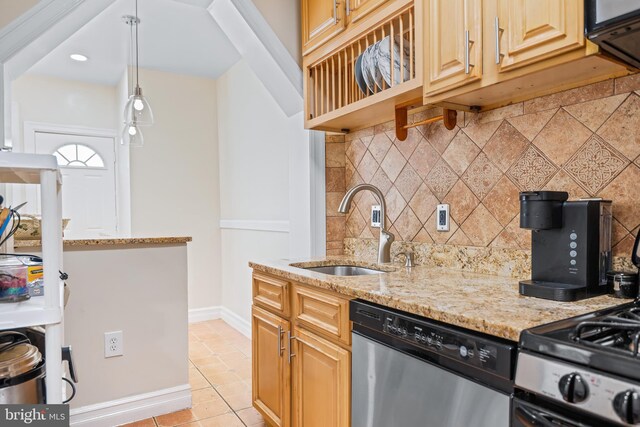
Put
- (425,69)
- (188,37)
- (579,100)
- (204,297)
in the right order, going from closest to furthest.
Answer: (579,100), (425,69), (188,37), (204,297)

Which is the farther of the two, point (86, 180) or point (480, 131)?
point (86, 180)

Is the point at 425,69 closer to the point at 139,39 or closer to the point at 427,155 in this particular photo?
the point at 427,155

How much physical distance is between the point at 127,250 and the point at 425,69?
1841 mm

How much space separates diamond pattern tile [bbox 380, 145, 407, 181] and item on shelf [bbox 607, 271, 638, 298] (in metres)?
1.12

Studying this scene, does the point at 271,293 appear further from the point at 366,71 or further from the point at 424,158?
the point at 366,71

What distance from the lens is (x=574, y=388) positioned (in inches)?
32.5

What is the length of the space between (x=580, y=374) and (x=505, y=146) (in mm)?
1102

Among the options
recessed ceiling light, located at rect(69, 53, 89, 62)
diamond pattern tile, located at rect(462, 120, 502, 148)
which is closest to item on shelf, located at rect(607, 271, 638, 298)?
diamond pattern tile, located at rect(462, 120, 502, 148)

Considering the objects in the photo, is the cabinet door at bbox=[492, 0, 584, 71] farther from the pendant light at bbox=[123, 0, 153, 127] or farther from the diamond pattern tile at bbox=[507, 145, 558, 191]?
the pendant light at bbox=[123, 0, 153, 127]

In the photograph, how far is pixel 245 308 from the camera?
397 cm

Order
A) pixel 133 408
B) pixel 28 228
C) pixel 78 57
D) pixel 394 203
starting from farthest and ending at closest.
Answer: pixel 78 57
pixel 133 408
pixel 394 203
pixel 28 228

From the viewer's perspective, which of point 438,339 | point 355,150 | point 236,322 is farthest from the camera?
point 236,322

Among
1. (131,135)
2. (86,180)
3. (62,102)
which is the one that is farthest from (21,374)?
(62,102)

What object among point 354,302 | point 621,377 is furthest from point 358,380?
point 621,377
